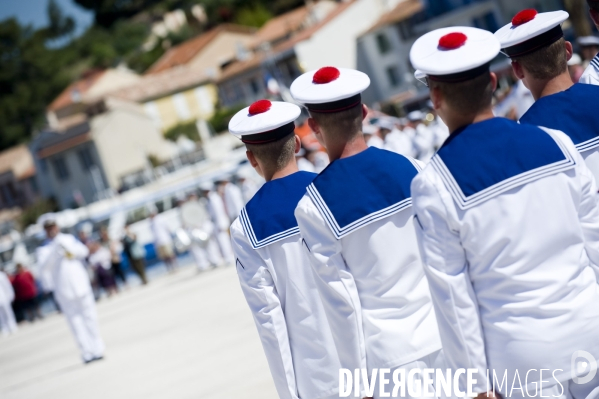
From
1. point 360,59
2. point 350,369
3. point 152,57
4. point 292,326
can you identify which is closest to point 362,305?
point 350,369

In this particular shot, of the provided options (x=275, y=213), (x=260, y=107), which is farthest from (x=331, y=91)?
(x=275, y=213)

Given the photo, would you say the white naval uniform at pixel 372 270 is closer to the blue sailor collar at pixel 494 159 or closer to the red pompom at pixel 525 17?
the blue sailor collar at pixel 494 159

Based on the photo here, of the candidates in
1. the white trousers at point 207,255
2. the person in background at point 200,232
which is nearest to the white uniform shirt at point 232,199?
the person in background at point 200,232

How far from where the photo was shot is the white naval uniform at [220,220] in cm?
2191

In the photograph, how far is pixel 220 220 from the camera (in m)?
22.2

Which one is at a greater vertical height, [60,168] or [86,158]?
[86,158]

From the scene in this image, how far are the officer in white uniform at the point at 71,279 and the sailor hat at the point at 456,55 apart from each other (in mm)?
10424

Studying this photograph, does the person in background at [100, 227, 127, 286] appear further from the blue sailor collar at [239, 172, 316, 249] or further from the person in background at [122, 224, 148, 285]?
the blue sailor collar at [239, 172, 316, 249]

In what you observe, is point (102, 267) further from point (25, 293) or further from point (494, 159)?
point (494, 159)

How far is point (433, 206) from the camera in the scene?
3.11 metres

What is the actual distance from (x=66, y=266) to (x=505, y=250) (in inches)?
423

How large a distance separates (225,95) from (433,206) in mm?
70664

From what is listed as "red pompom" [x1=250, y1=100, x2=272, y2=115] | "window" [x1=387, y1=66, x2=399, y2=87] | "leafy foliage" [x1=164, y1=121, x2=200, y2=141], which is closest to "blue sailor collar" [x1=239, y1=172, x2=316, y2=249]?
"red pompom" [x1=250, y1=100, x2=272, y2=115]

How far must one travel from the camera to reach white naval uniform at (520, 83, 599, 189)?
13.2ft
